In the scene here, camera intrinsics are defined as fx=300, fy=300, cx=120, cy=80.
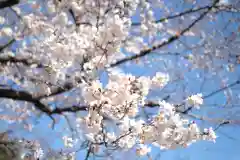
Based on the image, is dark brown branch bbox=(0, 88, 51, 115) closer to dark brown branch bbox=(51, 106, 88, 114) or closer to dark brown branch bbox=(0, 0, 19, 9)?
dark brown branch bbox=(51, 106, 88, 114)

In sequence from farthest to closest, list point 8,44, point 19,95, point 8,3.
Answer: point 8,44, point 19,95, point 8,3

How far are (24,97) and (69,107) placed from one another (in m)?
0.69

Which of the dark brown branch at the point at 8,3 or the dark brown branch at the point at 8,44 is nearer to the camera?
the dark brown branch at the point at 8,3

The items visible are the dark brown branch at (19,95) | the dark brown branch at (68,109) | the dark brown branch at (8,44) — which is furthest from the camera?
the dark brown branch at (8,44)

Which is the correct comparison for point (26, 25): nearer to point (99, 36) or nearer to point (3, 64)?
point (3, 64)

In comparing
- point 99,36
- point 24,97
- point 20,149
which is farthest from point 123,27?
point 20,149

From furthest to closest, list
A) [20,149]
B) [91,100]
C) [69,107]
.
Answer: [20,149], [69,107], [91,100]

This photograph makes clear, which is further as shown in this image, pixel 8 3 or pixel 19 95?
pixel 19 95

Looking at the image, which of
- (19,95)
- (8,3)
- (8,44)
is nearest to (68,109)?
(19,95)

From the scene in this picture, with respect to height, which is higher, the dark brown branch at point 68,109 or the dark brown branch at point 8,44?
the dark brown branch at point 8,44

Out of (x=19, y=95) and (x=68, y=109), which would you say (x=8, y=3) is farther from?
(x=68, y=109)

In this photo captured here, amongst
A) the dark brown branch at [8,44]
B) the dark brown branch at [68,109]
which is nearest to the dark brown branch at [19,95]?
the dark brown branch at [68,109]

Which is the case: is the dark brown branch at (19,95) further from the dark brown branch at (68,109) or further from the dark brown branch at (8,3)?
the dark brown branch at (8,3)

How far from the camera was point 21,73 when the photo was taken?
183 inches
